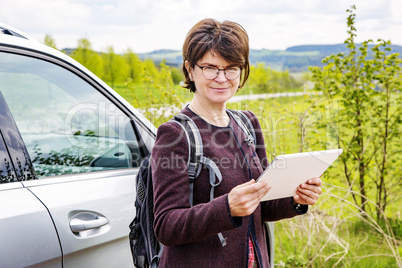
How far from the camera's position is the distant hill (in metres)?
4.97

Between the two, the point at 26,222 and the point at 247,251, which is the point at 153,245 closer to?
the point at 247,251

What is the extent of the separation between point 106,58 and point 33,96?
3.54 m

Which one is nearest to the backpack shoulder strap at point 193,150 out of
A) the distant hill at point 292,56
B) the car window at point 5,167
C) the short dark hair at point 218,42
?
the short dark hair at point 218,42

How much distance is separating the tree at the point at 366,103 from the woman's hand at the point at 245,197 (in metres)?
3.61

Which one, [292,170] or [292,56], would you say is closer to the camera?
[292,170]

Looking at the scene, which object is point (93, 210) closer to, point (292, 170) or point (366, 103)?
point (292, 170)

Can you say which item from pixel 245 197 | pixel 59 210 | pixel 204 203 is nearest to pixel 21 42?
pixel 59 210

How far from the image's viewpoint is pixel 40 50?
6.16ft

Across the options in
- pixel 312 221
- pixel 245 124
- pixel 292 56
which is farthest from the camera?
pixel 292 56

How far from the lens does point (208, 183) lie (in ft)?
4.94

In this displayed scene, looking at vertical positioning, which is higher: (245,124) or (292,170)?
(245,124)

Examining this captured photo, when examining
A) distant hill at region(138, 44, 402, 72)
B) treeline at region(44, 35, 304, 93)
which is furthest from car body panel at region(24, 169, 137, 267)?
treeline at region(44, 35, 304, 93)

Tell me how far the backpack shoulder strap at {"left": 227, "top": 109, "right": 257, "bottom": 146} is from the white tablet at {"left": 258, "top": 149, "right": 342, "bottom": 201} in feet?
0.85

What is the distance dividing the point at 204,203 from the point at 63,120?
1084 mm
